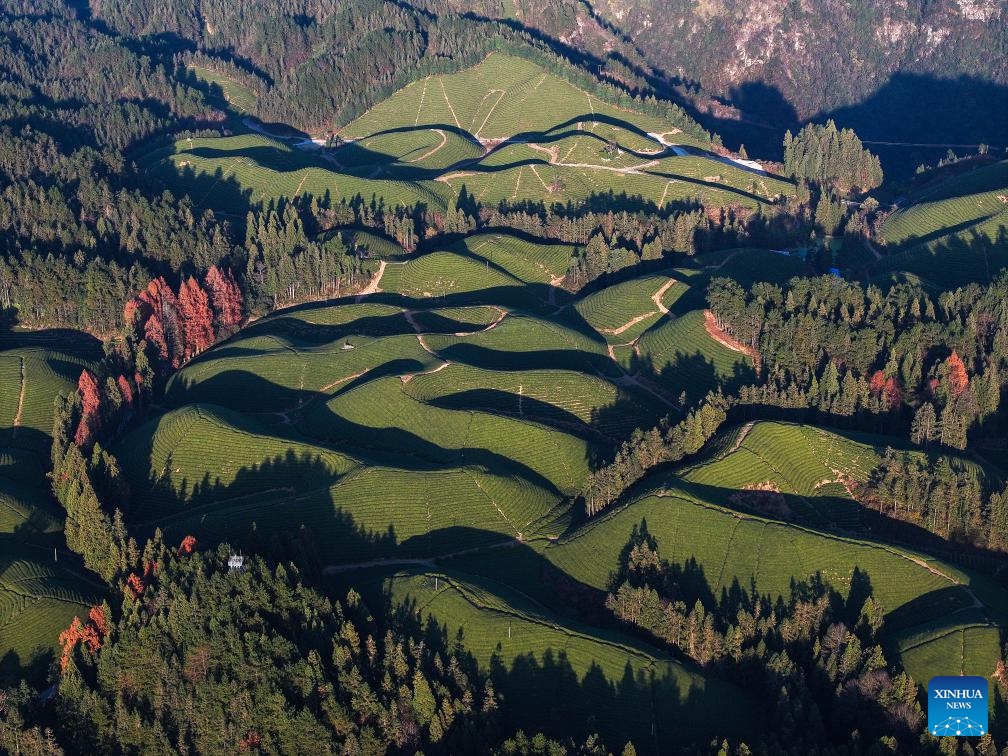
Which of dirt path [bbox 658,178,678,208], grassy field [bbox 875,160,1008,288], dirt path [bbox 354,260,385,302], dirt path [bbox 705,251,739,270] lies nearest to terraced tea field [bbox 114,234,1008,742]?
dirt path [bbox 705,251,739,270]

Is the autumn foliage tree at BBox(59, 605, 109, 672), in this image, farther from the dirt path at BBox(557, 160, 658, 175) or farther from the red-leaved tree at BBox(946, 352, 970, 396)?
the dirt path at BBox(557, 160, 658, 175)

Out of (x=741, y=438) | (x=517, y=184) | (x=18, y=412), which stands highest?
(x=517, y=184)

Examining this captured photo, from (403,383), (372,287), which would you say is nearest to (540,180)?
(372,287)

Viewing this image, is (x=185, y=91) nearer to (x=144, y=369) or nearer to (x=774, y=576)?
(x=144, y=369)

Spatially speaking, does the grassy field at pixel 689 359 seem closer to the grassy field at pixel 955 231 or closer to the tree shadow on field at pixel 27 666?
the grassy field at pixel 955 231

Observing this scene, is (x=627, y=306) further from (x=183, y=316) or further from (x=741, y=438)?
(x=183, y=316)


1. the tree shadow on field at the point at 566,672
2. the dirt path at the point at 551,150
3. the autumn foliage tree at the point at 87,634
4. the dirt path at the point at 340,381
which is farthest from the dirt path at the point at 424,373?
the dirt path at the point at 551,150
